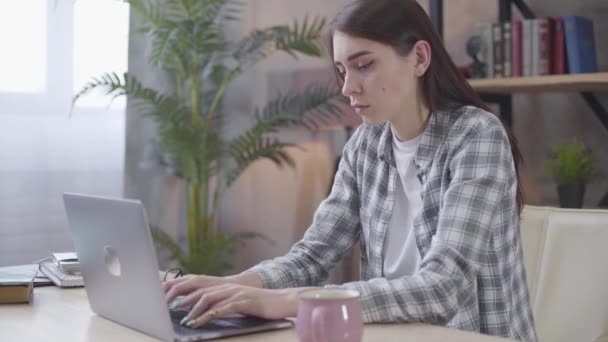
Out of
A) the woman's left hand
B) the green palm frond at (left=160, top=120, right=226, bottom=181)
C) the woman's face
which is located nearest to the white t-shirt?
the woman's face

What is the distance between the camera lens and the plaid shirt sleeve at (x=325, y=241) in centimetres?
151

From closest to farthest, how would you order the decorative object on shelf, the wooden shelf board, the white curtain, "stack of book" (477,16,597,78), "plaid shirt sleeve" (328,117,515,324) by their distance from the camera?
"plaid shirt sleeve" (328,117,515,324) → the wooden shelf board → "stack of book" (477,16,597,78) → the decorative object on shelf → the white curtain

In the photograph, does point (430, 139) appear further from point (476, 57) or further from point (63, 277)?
point (476, 57)

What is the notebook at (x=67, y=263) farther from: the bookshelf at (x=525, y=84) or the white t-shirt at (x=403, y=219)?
the bookshelf at (x=525, y=84)

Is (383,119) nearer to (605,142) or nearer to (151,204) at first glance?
(605,142)

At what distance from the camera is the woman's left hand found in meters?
1.16

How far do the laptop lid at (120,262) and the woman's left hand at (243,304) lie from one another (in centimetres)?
7

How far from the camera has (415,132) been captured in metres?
1.57

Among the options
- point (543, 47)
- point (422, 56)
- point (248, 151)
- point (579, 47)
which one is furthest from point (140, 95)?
point (422, 56)

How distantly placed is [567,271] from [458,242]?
462 millimetres

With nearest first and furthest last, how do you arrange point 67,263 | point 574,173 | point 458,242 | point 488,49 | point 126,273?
point 126,273 < point 458,242 < point 67,263 < point 574,173 < point 488,49

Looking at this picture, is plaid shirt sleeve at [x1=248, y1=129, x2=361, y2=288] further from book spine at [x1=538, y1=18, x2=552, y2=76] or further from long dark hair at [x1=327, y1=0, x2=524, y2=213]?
book spine at [x1=538, y1=18, x2=552, y2=76]

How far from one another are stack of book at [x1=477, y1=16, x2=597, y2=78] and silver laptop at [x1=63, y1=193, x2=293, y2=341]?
6.18 feet

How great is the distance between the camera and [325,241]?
1615 mm
